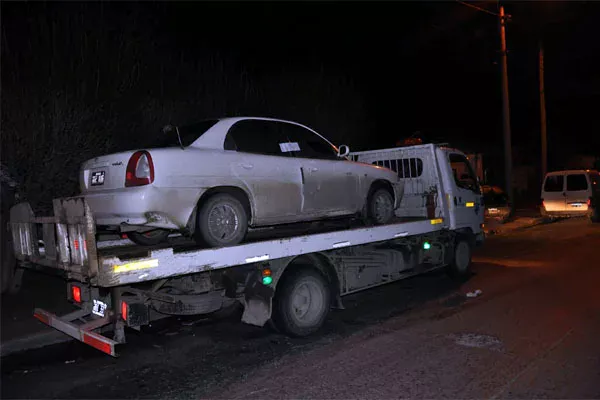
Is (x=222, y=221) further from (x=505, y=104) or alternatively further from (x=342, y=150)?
(x=505, y=104)

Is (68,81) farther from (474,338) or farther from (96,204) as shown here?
(474,338)

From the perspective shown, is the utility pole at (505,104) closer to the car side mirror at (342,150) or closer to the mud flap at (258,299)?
the car side mirror at (342,150)

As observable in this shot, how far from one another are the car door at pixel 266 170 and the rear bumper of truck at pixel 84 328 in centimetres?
194

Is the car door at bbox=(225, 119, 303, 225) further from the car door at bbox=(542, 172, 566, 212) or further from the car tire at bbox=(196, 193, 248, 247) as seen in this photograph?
the car door at bbox=(542, 172, 566, 212)

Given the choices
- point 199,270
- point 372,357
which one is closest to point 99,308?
point 199,270

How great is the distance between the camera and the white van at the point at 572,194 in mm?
18297

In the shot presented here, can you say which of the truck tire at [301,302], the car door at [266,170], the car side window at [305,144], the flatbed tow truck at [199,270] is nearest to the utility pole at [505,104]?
the flatbed tow truck at [199,270]

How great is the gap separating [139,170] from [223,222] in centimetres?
103

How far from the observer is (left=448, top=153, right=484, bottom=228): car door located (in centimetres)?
908

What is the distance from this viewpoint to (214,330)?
21.6 ft

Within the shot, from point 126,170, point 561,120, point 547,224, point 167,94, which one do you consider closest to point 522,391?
point 126,170

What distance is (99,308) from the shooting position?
533cm

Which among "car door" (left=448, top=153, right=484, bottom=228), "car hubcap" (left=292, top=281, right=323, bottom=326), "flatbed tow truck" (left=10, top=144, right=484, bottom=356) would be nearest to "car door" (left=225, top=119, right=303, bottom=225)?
"flatbed tow truck" (left=10, top=144, right=484, bottom=356)

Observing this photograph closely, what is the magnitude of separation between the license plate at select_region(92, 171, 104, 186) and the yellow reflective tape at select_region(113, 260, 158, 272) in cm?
120
